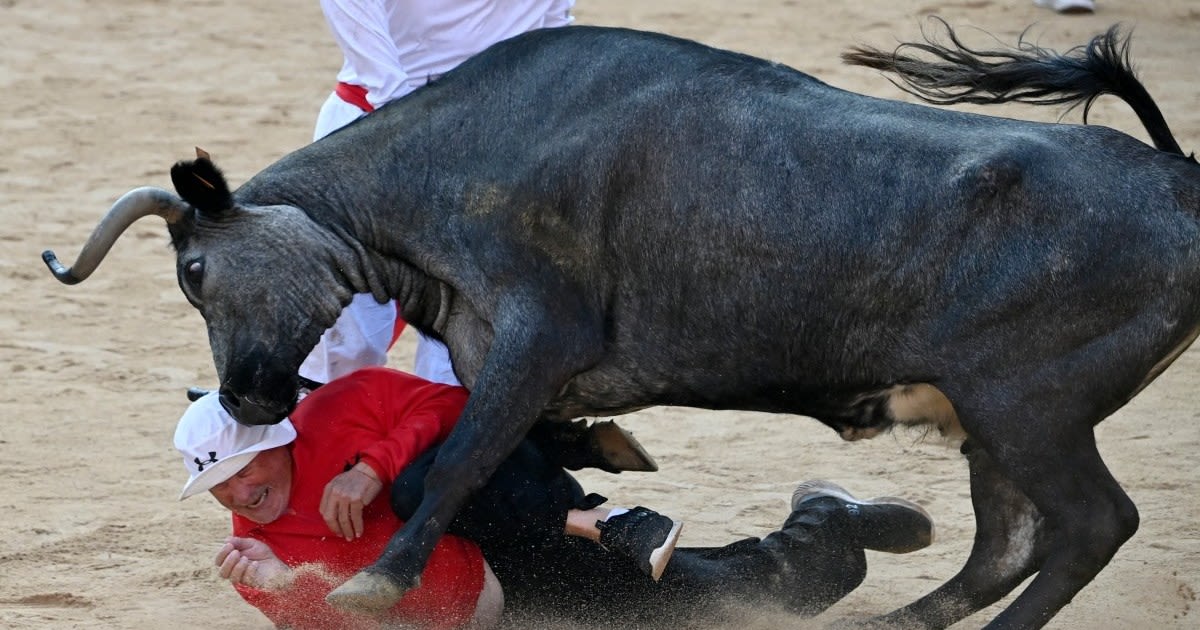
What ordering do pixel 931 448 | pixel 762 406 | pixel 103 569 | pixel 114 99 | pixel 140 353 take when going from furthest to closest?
pixel 114 99
pixel 140 353
pixel 931 448
pixel 103 569
pixel 762 406

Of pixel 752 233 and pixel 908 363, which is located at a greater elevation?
pixel 752 233

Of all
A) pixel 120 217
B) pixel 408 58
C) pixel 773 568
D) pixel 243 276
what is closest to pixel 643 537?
pixel 773 568

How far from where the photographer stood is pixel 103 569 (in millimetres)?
5762

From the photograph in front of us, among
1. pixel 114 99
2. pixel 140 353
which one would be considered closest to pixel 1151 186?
pixel 140 353

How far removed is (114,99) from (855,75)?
4890 millimetres

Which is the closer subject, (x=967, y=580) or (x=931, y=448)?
(x=967, y=580)

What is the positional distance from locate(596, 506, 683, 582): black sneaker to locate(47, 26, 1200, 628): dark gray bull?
12.9 inches

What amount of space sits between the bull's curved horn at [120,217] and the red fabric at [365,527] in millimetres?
782

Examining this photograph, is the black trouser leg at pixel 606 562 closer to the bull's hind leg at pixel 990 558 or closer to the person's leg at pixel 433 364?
the bull's hind leg at pixel 990 558

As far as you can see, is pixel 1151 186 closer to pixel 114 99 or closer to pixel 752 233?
pixel 752 233

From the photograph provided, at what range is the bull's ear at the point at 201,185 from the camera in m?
4.82

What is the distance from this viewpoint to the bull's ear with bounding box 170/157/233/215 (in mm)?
4824

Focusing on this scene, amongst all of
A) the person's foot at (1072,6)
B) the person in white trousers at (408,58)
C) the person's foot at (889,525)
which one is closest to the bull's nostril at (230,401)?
the person in white trousers at (408,58)

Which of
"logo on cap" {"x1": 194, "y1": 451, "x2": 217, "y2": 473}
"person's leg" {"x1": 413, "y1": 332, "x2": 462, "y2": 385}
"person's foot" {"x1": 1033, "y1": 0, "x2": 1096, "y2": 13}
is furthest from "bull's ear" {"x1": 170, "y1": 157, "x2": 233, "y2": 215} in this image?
"person's foot" {"x1": 1033, "y1": 0, "x2": 1096, "y2": 13}
